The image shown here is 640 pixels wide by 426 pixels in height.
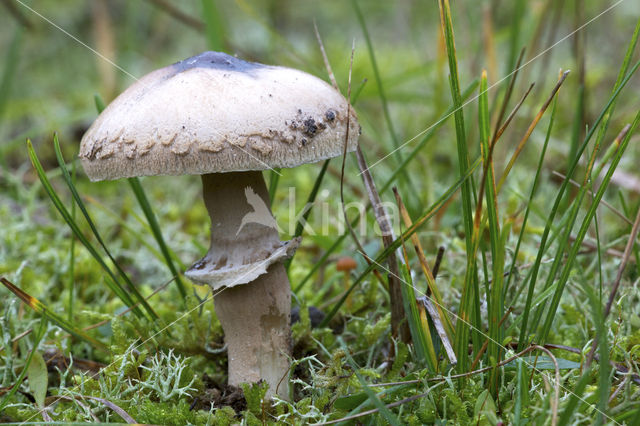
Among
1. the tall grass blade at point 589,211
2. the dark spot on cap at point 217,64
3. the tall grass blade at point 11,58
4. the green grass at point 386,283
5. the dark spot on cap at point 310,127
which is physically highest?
the tall grass blade at point 11,58

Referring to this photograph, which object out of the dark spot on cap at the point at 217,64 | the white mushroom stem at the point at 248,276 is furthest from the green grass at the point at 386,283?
the dark spot on cap at the point at 217,64

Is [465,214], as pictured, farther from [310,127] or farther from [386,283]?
[386,283]

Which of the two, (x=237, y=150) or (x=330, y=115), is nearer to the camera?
(x=237, y=150)

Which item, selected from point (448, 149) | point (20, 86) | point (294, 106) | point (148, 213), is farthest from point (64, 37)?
point (294, 106)

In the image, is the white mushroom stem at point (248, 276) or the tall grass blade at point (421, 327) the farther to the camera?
the white mushroom stem at point (248, 276)

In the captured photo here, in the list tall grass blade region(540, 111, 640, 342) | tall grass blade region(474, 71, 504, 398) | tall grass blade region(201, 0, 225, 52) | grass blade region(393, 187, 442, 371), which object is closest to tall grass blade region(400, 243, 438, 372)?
grass blade region(393, 187, 442, 371)

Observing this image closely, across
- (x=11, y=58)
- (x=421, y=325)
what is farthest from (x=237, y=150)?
(x=11, y=58)

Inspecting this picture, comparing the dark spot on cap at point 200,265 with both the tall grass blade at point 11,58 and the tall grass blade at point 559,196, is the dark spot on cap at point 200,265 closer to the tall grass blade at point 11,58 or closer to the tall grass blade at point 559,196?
the tall grass blade at point 559,196
